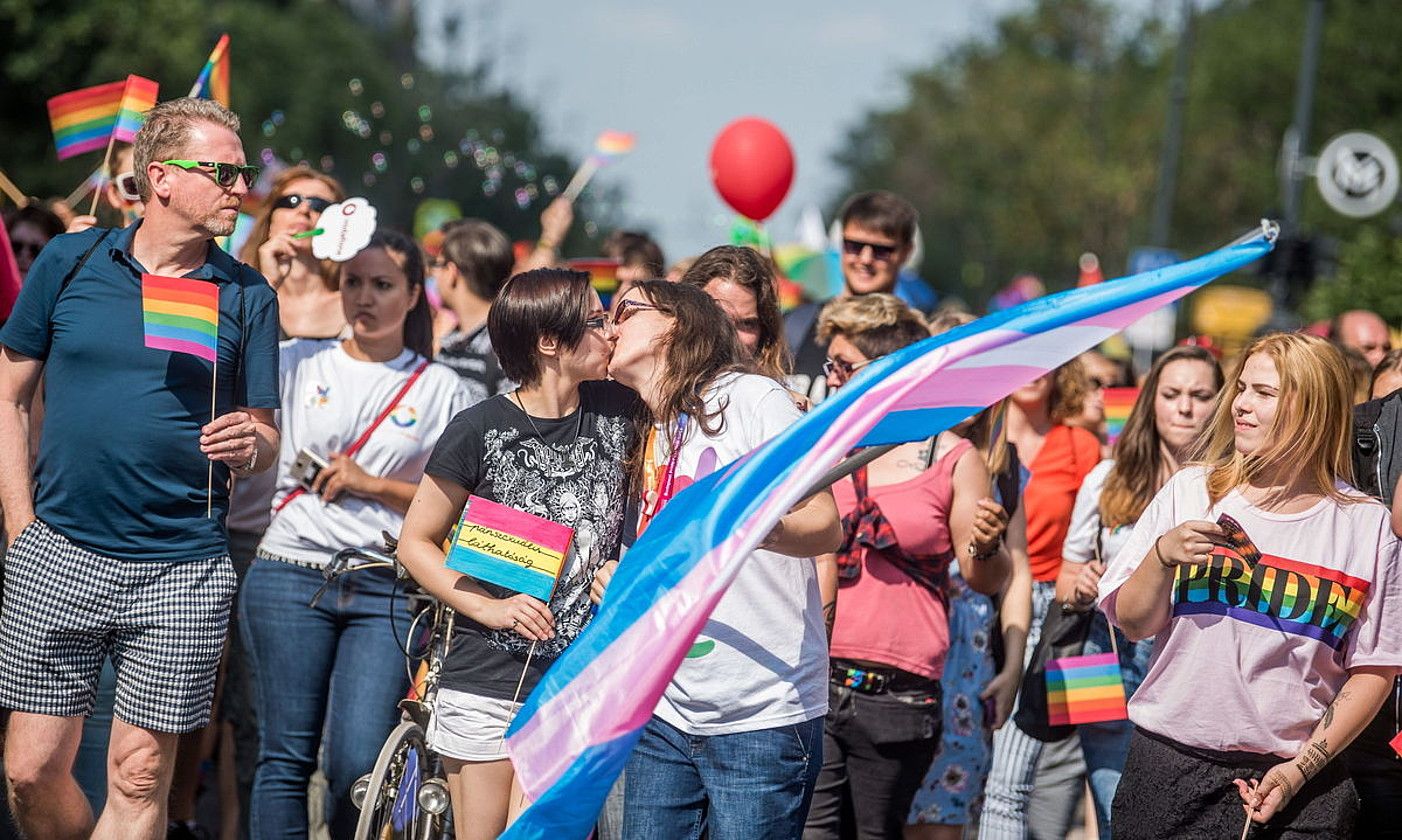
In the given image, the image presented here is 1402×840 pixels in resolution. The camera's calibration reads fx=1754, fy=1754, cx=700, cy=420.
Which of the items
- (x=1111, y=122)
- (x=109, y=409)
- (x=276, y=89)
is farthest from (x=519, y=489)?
(x=1111, y=122)

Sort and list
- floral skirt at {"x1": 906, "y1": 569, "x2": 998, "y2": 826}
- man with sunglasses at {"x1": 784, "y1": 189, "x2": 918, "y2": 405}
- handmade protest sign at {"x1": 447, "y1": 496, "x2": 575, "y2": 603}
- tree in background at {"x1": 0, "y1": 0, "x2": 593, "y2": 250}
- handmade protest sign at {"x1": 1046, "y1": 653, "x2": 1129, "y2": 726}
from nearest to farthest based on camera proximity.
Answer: handmade protest sign at {"x1": 447, "y1": 496, "x2": 575, "y2": 603}, handmade protest sign at {"x1": 1046, "y1": 653, "x2": 1129, "y2": 726}, floral skirt at {"x1": 906, "y1": 569, "x2": 998, "y2": 826}, man with sunglasses at {"x1": 784, "y1": 189, "x2": 918, "y2": 405}, tree in background at {"x1": 0, "y1": 0, "x2": 593, "y2": 250}

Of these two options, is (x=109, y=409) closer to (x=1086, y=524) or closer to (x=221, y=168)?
(x=221, y=168)

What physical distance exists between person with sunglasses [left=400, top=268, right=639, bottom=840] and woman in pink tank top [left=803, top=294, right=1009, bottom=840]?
1.00 m

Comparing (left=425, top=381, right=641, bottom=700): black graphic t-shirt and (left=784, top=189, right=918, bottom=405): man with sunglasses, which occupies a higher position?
(left=784, top=189, right=918, bottom=405): man with sunglasses

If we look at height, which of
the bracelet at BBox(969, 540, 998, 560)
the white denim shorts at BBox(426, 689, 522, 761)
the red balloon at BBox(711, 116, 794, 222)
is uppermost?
the red balloon at BBox(711, 116, 794, 222)

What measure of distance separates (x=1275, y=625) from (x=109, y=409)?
2958 millimetres

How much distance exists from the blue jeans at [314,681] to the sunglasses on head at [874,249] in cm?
233

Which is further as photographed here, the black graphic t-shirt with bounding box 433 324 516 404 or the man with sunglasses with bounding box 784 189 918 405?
the man with sunglasses with bounding box 784 189 918 405

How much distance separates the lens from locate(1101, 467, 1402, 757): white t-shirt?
418 centimetres

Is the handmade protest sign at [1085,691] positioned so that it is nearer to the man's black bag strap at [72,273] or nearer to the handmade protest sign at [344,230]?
the handmade protest sign at [344,230]

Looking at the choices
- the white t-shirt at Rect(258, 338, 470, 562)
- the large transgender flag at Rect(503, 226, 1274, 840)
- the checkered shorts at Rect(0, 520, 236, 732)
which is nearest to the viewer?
the large transgender flag at Rect(503, 226, 1274, 840)

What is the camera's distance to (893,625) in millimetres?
5270

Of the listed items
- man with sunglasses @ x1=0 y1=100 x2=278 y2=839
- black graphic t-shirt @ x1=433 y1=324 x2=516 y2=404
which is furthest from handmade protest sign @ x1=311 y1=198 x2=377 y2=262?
black graphic t-shirt @ x1=433 y1=324 x2=516 y2=404

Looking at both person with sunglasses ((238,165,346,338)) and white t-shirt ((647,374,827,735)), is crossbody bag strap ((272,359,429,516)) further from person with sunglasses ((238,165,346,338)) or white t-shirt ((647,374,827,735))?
white t-shirt ((647,374,827,735))
